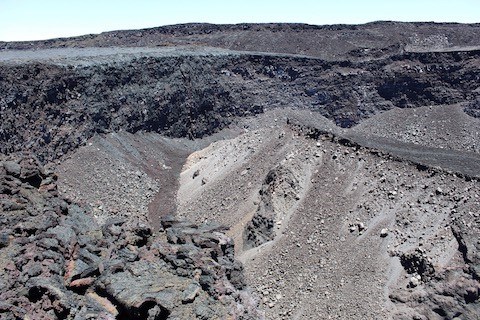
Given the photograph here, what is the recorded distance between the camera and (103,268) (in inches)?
599

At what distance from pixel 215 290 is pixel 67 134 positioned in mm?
27051

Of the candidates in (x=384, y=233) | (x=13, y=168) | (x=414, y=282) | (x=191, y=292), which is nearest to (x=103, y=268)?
(x=191, y=292)

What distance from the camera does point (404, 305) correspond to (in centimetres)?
2106

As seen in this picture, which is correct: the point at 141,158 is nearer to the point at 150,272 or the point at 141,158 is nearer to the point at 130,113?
the point at 130,113

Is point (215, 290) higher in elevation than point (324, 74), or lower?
lower

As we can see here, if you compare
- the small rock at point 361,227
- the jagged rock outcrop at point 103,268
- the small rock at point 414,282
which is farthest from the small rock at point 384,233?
the jagged rock outcrop at point 103,268

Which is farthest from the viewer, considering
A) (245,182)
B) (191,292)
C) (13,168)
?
(245,182)

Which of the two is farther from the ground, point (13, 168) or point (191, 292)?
point (13, 168)

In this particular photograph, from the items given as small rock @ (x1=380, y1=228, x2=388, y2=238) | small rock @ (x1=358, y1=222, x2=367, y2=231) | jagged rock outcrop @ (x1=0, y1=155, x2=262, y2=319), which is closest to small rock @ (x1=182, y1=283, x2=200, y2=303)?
jagged rock outcrop @ (x1=0, y1=155, x2=262, y2=319)

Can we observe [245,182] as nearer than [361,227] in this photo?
No

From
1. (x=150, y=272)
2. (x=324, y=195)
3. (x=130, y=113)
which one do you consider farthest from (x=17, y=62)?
(x=150, y=272)

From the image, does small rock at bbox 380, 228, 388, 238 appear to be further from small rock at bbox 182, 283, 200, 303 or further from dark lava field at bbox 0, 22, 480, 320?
small rock at bbox 182, 283, 200, 303

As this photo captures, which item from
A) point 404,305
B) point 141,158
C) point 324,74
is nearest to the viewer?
point 404,305

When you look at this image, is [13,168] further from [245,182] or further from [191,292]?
[245,182]
